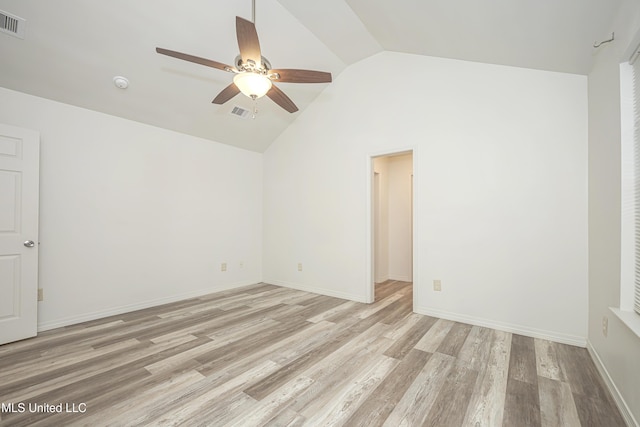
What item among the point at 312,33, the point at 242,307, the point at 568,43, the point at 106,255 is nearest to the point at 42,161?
the point at 106,255

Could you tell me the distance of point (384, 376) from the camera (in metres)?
2.02

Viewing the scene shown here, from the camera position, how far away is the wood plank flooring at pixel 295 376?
1614mm

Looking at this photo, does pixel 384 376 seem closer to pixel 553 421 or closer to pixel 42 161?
pixel 553 421

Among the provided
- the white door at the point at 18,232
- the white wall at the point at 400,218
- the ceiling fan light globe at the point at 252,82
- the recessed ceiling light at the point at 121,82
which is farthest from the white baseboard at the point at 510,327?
the recessed ceiling light at the point at 121,82

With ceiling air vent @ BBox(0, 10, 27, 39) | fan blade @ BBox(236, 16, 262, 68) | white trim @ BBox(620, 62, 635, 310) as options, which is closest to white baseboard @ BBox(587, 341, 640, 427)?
white trim @ BBox(620, 62, 635, 310)

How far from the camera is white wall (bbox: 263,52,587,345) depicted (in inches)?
102

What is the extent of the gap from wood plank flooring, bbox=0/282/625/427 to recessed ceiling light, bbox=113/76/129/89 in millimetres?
2654

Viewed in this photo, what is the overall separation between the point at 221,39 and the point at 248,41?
129 cm

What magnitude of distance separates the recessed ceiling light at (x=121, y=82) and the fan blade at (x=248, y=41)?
71.7 inches

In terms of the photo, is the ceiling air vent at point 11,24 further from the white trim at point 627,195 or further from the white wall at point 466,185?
the white trim at point 627,195

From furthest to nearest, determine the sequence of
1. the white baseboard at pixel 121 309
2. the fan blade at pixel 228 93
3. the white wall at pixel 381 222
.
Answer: the white wall at pixel 381 222, the white baseboard at pixel 121 309, the fan blade at pixel 228 93

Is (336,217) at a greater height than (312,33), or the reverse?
(312,33)

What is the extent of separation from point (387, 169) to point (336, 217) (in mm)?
1996

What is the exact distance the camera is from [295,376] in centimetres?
201
